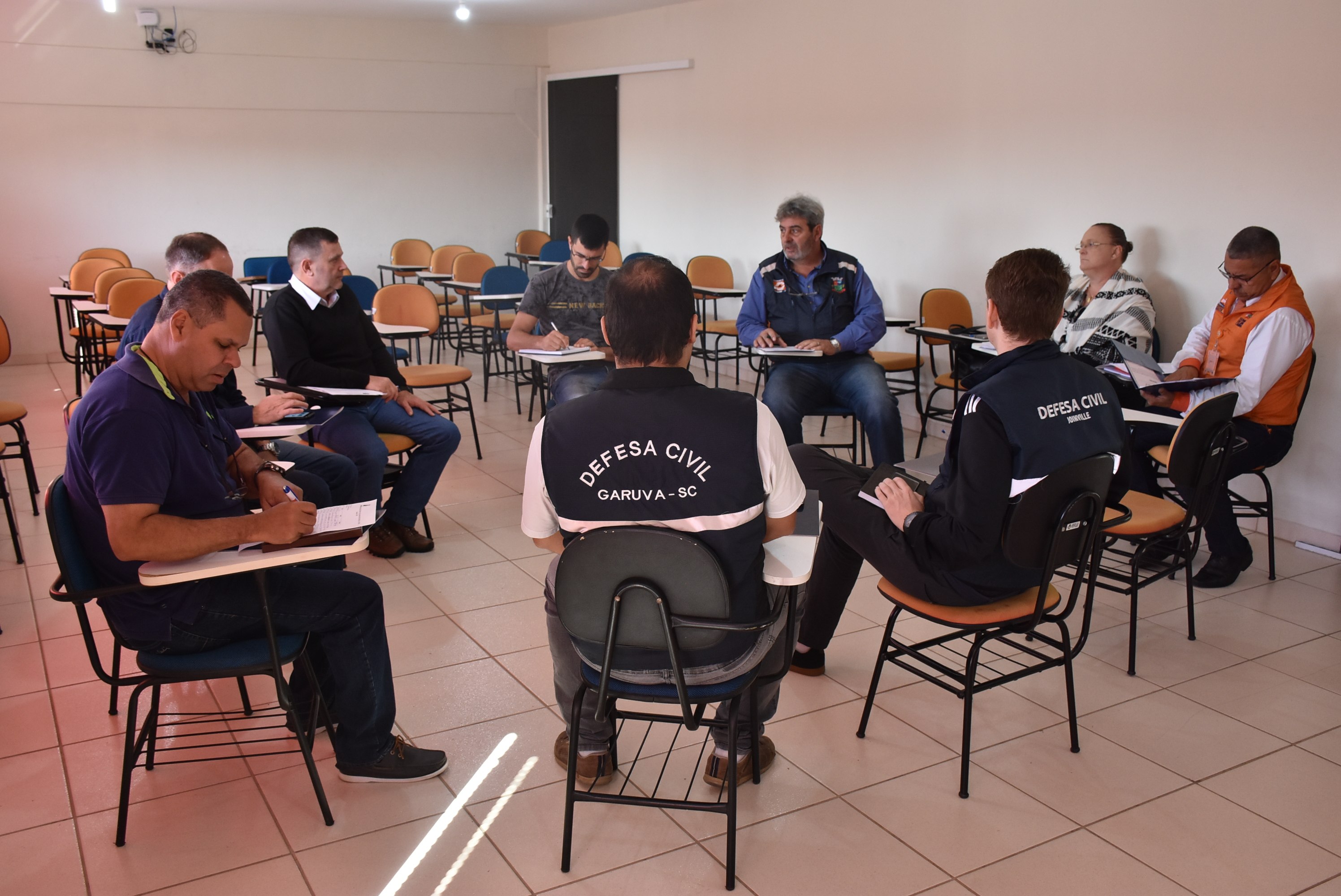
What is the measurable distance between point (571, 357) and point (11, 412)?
7.37 ft

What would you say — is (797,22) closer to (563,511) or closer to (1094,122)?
(1094,122)

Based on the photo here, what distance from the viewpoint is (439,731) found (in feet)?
A: 8.17

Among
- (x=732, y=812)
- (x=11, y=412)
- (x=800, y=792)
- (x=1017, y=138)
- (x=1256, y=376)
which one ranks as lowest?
(x=800, y=792)

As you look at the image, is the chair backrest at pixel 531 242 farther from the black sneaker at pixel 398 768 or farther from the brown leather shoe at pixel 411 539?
the black sneaker at pixel 398 768

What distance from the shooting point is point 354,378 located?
12.1 ft

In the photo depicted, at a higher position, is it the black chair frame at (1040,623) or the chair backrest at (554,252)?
the chair backrest at (554,252)

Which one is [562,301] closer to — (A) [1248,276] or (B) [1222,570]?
(A) [1248,276]

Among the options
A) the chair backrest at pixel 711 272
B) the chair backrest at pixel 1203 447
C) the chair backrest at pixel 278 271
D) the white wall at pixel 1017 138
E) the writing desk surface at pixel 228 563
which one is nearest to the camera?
the writing desk surface at pixel 228 563

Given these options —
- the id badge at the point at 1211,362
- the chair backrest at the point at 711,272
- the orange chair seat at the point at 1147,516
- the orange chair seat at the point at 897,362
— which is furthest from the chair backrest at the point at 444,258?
the orange chair seat at the point at 1147,516

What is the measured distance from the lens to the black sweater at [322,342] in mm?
3553

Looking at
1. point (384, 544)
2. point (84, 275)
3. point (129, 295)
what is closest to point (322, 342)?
point (384, 544)

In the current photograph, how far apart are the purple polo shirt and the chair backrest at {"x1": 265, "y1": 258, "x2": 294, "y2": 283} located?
6703mm

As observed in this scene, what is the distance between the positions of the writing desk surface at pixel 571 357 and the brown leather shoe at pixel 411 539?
89 cm

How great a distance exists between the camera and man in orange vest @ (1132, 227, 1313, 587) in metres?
3.51
